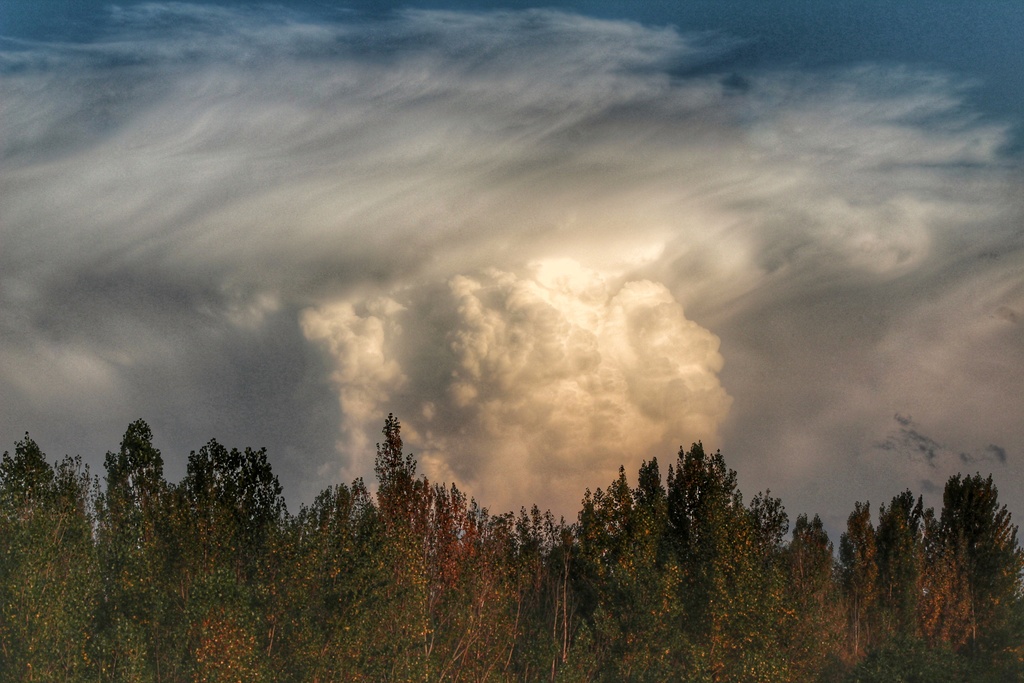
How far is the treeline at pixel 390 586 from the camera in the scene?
101 ft

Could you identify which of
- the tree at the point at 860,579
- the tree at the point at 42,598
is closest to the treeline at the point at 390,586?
the tree at the point at 42,598

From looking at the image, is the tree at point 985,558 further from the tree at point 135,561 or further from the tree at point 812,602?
the tree at point 135,561

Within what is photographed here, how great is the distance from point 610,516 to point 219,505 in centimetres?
1591

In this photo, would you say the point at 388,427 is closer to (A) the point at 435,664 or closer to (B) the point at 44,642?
(A) the point at 435,664

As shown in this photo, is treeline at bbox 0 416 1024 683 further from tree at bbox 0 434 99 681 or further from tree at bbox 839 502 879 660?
tree at bbox 839 502 879 660

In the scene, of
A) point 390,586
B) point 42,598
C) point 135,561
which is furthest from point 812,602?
point 42,598

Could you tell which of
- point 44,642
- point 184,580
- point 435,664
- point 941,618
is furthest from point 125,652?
point 941,618

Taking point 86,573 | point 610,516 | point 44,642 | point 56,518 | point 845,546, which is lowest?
point 44,642

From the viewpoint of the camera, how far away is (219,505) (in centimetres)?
3697

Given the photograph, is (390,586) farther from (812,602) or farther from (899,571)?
(899,571)

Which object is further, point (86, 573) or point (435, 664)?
point (435, 664)

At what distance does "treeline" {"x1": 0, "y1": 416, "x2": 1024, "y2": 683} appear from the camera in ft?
101

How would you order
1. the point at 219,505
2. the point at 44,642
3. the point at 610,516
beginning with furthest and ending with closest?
1. the point at 610,516
2. the point at 219,505
3. the point at 44,642

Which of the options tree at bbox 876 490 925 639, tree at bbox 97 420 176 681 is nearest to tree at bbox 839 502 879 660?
tree at bbox 876 490 925 639
